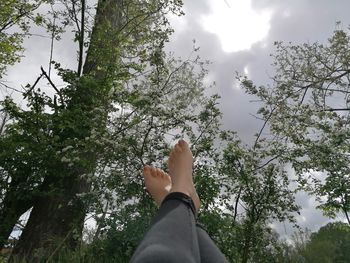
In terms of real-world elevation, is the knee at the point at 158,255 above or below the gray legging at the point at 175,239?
below

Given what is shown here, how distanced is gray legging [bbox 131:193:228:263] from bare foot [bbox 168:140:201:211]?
218 millimetres

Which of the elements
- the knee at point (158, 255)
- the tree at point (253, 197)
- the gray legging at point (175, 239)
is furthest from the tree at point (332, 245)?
the knee at point (158, 255)

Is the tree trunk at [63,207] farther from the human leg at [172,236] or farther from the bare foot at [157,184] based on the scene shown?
the human leg at [172,236]

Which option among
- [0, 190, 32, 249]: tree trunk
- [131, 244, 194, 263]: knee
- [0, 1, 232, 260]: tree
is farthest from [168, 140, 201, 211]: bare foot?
[0, 190, 32, 249]: tree trunk

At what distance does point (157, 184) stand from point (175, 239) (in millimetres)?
1193

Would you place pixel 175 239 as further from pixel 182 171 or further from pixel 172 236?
pixel 182 171

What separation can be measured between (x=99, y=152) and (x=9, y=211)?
261cm

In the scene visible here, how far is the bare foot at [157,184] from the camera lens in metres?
2.23

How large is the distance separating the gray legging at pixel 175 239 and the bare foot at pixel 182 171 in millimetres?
218

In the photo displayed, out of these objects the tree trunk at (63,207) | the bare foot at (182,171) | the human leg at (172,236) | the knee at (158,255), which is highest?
the tree trunk at (63,207)

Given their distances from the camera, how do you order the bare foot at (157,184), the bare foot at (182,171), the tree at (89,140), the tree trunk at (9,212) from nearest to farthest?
the bare foot at (182,171), the bare foot at (157,184), the tree at (89,140), the tree trunk at (9,212)

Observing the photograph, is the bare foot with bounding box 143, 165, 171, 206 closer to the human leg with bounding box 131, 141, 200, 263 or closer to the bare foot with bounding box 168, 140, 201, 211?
the bare foot with bounding box 168, 140, 201, 211

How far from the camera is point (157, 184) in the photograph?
7.64 ft

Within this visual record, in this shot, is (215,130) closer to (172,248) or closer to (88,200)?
(88,200)
